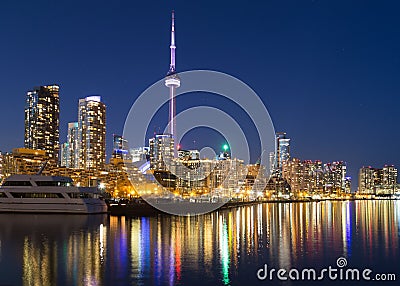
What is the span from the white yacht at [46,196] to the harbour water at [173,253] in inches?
499

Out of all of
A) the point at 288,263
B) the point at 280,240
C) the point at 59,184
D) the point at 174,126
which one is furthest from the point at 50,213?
the point at 174,126

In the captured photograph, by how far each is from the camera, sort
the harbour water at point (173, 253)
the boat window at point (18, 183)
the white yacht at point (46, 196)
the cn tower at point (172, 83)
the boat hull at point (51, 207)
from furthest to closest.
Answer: the cn tower at point (172, 83), the boat window at point (18, 183), the white yacht at point (46, 196), the boat hull at point (51, 207), the harbour water at point (173, 253)

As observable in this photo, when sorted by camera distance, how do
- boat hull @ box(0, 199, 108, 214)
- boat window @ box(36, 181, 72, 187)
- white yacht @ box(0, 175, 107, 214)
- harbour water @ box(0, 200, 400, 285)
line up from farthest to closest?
boat window @ box(36, 181, 72, 187) < white yacht @ box(0, 175, 107, 214) < boat hull @ box(0, 199, 108, 214) < harbour water @ box(0, 200, 400, 285)

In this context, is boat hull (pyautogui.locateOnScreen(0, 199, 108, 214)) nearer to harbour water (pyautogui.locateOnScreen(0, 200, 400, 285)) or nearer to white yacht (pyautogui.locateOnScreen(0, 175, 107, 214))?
Result: white yacht (pyautogui.locateOnScreen(0, 175, 107, 214))

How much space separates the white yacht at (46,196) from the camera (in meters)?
61.8

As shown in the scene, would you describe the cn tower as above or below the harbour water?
above

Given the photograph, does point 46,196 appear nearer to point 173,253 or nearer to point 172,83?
point 173,253

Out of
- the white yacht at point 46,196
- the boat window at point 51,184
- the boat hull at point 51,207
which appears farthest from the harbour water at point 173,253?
the boat window at point 51,184

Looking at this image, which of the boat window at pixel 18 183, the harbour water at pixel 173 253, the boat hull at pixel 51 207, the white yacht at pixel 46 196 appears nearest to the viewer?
the harbour water at pixel 173 253

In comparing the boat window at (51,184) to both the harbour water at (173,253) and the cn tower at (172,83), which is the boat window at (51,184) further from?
the cn tower at (172,83)

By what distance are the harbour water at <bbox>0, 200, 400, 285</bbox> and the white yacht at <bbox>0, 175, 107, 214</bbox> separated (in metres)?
12.7

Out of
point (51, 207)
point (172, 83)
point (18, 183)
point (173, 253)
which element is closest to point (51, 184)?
point (51, 207)

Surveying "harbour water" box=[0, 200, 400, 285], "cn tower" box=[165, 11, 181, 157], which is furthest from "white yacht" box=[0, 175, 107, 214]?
"cn tower" box=[165, 11, 181, 157]

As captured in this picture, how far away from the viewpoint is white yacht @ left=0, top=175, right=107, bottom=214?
6175 centimetres
